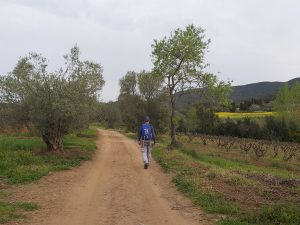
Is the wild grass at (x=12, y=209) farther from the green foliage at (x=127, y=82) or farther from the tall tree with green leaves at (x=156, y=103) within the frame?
the green foliage at (x=127, y=82)

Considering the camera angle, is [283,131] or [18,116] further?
[283,131]

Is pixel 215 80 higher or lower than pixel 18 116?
higher

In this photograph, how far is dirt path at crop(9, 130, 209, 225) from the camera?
9219 millimetres

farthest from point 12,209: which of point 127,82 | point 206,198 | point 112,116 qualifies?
point 112,116

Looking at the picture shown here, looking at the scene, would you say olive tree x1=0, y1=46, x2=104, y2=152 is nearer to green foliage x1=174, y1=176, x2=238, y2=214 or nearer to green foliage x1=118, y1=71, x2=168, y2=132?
green foliage x1=174, y1=176, x2=238, y2=214

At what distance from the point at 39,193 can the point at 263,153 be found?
1191 inches

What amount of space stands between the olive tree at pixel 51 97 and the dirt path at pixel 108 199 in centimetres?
384

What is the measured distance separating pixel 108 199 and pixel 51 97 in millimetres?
9196

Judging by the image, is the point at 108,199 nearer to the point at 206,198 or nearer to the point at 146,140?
the point at 206,198

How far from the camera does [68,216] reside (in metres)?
9.37

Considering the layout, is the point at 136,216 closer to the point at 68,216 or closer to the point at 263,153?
the point at 68,216

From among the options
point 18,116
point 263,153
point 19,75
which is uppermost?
point 19,75

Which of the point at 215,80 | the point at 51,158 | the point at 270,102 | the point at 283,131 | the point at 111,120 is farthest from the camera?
the point at 270,102

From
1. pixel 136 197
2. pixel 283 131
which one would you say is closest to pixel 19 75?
pixel 136 197
